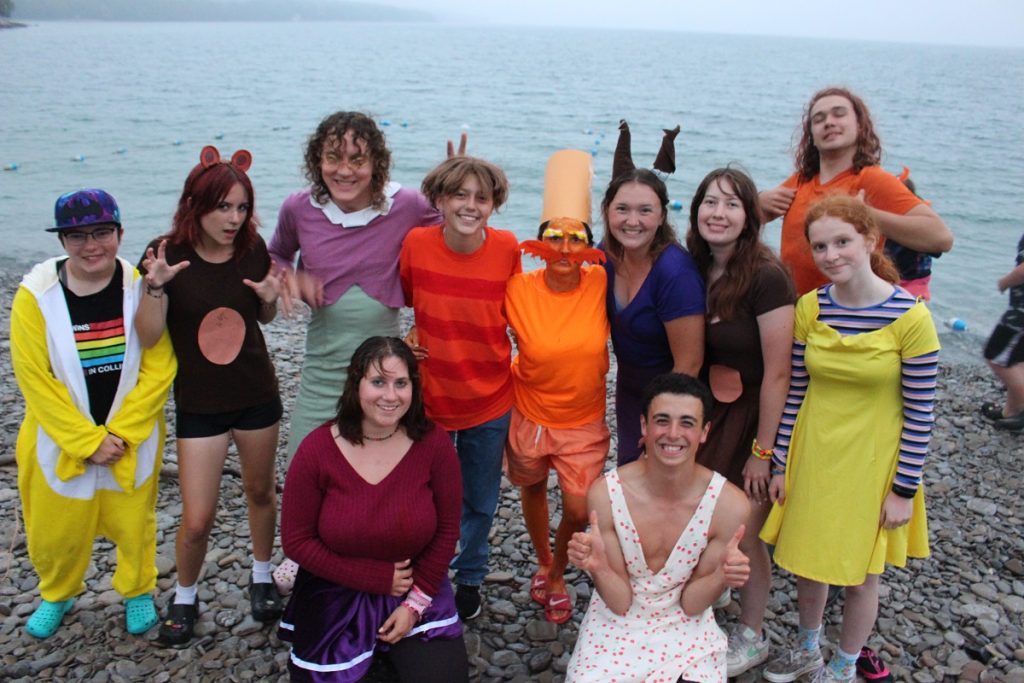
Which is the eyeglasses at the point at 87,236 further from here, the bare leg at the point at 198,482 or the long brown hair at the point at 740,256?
the long brown hair at the point at 740,256

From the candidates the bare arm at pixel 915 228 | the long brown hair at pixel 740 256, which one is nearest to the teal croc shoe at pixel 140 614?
the long brown hair at pixel 740 256

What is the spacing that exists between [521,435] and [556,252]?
0.96 metres

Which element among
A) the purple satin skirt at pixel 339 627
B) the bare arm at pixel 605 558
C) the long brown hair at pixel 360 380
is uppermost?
the long brown hair at pixel 360 380

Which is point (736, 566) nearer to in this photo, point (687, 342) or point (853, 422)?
point (853, 422)

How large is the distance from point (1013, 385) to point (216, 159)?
24.5 ft

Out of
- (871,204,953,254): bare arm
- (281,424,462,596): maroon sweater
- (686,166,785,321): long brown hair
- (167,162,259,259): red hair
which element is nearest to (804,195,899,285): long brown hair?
(686,166,785,321): long brown hair

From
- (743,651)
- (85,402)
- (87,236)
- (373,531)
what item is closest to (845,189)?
(743,651)

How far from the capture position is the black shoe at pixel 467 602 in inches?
179

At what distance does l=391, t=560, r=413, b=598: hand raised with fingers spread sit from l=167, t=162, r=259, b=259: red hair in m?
1.77

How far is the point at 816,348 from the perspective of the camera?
3.57 m

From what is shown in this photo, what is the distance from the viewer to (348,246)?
4.07 meters

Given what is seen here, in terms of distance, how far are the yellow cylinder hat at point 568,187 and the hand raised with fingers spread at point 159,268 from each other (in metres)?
1.77

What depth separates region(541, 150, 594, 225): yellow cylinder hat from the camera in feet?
13.9

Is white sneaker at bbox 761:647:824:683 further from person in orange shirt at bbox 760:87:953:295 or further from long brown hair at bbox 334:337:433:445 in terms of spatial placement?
long brown hair at bbox 334:337:433:445
